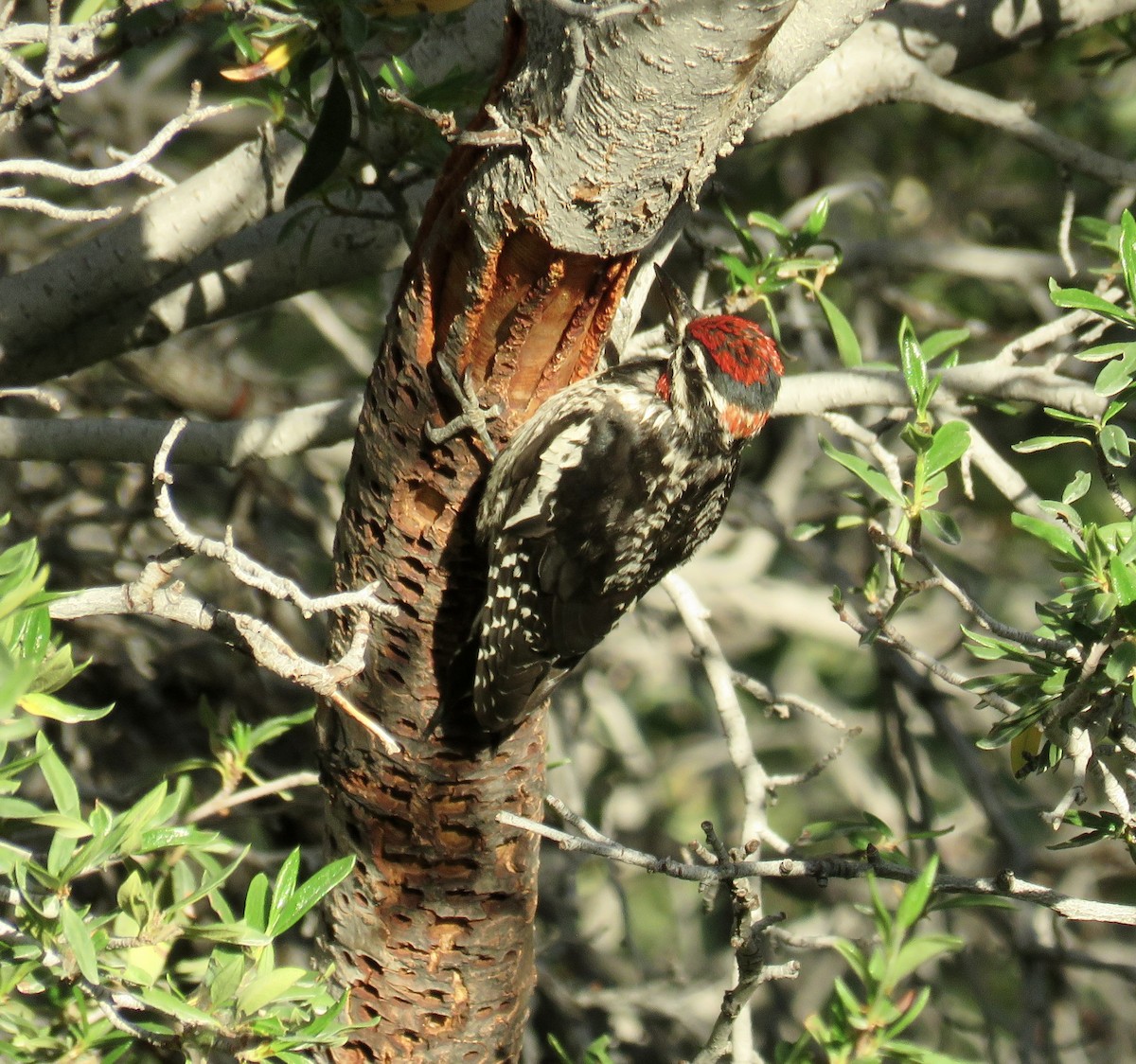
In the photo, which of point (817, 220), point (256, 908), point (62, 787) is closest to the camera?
point (62, 787)

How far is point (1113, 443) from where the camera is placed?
2.28 meters

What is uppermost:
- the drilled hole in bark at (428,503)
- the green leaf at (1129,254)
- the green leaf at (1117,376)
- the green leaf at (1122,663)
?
the green leaf at (1129,254)

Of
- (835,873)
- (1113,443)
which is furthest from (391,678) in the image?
(1113,443)

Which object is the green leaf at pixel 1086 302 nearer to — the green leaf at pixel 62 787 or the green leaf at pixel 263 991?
the green leaf at pixel 263 991

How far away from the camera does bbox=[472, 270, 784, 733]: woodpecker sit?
2.88m

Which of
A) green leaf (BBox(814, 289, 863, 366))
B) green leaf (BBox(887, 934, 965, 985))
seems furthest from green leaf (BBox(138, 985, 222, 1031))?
green leaf (BBox(814, 289, 863, 366))

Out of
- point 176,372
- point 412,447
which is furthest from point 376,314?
point 412,447

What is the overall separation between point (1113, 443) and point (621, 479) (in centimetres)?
115

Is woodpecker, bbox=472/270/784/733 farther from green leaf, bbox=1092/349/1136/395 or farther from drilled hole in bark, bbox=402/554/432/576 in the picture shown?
green leaf, bbox=1092/349/1136/395

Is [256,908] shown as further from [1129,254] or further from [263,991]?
[1129,254]

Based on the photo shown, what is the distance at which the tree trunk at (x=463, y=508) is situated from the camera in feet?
6.38

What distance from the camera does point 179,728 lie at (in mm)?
3820

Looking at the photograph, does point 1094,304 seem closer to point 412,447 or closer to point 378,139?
point 412,447

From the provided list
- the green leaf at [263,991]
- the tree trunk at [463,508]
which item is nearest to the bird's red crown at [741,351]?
the tree trunk at [463,508]
